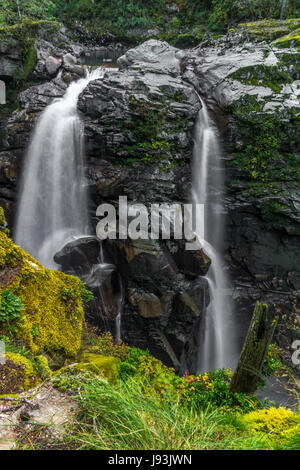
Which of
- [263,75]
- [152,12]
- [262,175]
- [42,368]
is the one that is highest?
[152,12]

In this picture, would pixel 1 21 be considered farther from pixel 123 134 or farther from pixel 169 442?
pixel 169 442

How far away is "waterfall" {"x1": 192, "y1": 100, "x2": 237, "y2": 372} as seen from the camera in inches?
414

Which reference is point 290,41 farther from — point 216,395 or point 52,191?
point 216,395

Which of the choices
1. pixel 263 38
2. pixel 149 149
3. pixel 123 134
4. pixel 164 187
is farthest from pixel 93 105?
pixel 263 38

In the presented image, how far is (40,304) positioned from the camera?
340 cm

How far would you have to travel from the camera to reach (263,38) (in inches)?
503

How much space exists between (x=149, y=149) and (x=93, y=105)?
2847mm

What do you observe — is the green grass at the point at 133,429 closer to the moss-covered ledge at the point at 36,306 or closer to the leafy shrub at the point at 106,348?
the moss-covered ledge at the point at 36,306

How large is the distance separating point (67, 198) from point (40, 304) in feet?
23.1

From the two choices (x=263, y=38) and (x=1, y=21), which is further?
(x=1, y=21)

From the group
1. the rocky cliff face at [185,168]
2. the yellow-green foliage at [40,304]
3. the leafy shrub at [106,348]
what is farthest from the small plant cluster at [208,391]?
the rocky cliff face at [185,168]

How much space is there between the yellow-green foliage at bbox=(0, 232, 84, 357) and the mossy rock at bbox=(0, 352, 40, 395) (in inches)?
20.5

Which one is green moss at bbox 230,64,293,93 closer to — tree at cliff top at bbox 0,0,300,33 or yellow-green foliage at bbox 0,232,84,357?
tree at cliff top at bbox 0,0,300,33

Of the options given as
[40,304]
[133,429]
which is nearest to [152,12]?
[40,304]
